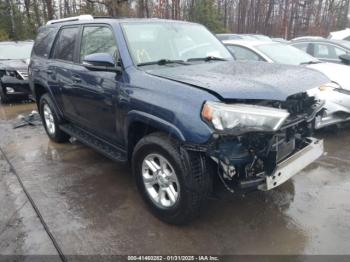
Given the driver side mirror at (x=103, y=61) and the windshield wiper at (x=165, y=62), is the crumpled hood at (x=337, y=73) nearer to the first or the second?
the windshield wiper at (x=165, y=62)

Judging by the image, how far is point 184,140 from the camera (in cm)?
277

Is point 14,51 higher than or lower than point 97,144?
higher

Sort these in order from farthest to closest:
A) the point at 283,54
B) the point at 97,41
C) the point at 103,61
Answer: the point at 283,54
the point at 97,41
the point at 103,61

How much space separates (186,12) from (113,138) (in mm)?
30150

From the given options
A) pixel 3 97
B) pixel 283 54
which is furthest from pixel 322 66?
pixel 3 97

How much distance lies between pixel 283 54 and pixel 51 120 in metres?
4.49

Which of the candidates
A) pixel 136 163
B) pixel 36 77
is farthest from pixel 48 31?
pixel 136 163

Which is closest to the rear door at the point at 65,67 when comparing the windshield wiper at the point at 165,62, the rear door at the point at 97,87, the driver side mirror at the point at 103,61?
the rear door at the point at 97,87

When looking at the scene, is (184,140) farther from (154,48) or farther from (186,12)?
(186,12)

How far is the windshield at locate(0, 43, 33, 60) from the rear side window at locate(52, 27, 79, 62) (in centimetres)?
585

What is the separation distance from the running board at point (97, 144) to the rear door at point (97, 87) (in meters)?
0.11

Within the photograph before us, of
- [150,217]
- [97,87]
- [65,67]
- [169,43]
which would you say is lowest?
[150,217]

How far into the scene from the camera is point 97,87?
392 centimetres

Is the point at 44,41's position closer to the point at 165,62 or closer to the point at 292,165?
the point at 165,62
